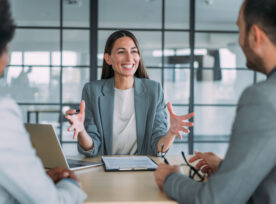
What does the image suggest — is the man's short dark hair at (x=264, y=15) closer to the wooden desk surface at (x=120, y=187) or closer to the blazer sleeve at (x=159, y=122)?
the wooden desk surface at (x=120, y=187)

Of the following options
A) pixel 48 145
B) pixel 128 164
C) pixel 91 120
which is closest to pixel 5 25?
pixel 48 145

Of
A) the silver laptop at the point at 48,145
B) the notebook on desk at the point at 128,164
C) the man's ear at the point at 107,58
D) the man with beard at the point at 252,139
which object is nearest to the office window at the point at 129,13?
the man's ear at the point at 107,58

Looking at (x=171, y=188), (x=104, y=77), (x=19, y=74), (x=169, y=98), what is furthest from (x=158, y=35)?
(x=171, y=188)

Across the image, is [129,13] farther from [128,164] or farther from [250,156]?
[250,156]

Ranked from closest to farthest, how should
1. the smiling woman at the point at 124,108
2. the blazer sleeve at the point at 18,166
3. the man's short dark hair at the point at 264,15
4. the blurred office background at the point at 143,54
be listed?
1. the blazer sleeve at the point at 18,166
2. the man's short dark hair at the point at 264,15
3. the smiling woman at the point at 124,108
4. the blurred office background at the point at 143,54

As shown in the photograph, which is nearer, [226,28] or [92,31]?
[92,31]

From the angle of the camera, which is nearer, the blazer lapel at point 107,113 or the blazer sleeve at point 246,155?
the blazer sleeve at point 246,155

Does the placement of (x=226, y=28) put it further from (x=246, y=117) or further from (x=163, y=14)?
(x=246, y=117)

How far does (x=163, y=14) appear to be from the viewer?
4438 mm

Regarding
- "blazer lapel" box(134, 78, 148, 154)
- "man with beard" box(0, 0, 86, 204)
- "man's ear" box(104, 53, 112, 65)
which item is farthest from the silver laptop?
"man's ear" box(104, 53, 112, 65)

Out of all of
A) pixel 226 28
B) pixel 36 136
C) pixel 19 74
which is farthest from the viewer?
pixel 226 28

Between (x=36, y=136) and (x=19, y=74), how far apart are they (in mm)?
3203

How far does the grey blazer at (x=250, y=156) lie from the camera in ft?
2.72

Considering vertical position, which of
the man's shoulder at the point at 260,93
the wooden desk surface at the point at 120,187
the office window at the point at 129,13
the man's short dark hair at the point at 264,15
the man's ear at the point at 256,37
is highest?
the office window at the point at 129,13
